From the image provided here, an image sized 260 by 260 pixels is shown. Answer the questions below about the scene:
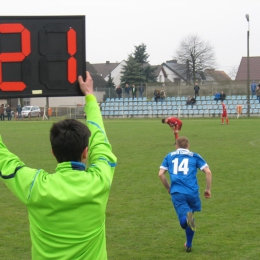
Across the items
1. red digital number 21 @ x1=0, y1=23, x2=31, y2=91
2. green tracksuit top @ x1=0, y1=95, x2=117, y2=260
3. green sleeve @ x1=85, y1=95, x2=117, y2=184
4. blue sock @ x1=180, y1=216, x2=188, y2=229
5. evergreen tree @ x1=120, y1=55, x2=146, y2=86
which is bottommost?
blue sock @ x1=180, y1=216, x2=188, y2=229

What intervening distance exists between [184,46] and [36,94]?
80.5 m

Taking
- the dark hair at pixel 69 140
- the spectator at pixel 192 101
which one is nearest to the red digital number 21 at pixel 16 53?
the dark hair at pixel 69 140

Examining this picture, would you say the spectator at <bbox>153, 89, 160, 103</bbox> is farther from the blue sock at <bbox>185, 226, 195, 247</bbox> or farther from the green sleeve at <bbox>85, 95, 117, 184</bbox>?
the green sleeve at <bbox>85, 95, 117, 184</bbox>

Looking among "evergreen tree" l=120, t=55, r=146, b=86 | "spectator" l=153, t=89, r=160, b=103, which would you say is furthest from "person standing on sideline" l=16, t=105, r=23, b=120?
"evergreen tree" l=120, t=55, r=146, b=86

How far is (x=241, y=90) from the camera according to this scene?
57281 mm

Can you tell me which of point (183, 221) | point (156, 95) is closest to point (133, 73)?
point (156, 95)

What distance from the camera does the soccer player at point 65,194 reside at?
10.2ft

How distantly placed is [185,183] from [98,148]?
14.5 ft

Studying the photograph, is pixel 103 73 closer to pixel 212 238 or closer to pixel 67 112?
pixel 67 112

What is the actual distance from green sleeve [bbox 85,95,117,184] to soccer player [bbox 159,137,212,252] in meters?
4.07

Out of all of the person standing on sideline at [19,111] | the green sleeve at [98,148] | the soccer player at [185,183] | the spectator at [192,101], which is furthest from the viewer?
the person standing on sideline at [19,111]

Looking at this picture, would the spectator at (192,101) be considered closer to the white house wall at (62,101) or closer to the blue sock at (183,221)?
the white house wall at (62,101)

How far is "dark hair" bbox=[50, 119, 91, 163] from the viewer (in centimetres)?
316

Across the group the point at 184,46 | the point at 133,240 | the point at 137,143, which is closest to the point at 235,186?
the point at 133,240
